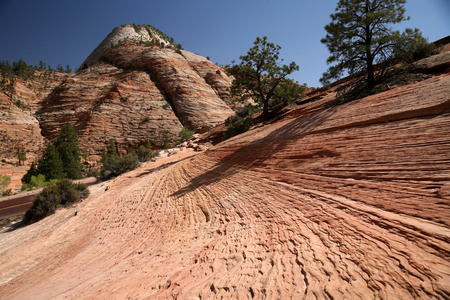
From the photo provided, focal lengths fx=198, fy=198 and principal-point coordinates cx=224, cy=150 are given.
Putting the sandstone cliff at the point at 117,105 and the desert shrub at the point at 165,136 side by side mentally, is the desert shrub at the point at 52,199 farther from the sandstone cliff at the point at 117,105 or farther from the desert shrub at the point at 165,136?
the desert shrub at the point at 165,136

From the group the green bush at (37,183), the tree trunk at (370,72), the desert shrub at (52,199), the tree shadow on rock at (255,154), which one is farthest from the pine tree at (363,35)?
the green bush at (37,183)

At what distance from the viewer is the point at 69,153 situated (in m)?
28.0

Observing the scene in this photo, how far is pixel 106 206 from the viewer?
7227 millimetres

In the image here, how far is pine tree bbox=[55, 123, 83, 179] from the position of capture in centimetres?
2725

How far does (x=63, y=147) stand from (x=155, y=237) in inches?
1300

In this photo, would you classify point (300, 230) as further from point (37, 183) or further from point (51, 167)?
point (51, 167)

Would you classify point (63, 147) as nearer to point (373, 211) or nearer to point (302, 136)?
point (302, 136)

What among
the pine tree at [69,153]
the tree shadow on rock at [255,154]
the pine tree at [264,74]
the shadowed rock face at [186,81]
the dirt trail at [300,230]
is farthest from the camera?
the shadowed rock face at [186,81]

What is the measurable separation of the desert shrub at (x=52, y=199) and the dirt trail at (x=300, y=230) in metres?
4.54

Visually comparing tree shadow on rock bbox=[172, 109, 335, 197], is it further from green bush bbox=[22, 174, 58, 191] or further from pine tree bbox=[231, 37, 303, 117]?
green bush bbox=[22, 174, 58, 191]

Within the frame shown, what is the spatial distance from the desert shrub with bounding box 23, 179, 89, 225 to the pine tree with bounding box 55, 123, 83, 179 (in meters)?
20.2

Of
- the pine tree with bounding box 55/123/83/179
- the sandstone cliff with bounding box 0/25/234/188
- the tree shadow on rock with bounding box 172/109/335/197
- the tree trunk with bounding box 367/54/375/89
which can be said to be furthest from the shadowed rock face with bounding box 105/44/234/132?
the tree shadow on rock with bounding box 172/109/335/197

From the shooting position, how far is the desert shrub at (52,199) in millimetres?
A: 9203

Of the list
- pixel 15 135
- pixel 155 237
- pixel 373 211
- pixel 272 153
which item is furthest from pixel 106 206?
pixel 15 135
